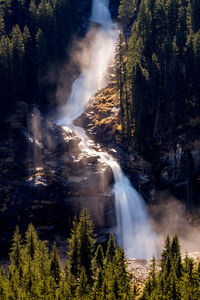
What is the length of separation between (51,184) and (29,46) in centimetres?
3734

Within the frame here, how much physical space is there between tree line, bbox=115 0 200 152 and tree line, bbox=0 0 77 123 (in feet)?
59.3

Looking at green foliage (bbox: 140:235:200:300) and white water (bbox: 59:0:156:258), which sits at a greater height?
white water (bbox: 59:0:156:258)

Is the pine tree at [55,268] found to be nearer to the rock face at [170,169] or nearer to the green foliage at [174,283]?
the green foliage at [174,283]

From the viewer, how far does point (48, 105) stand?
3007 inches

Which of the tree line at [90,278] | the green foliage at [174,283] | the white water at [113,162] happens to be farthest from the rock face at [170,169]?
the green foliage at [174,283]

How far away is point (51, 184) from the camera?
54.9 meters

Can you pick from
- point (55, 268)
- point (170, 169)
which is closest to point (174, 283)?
point (55, 268)

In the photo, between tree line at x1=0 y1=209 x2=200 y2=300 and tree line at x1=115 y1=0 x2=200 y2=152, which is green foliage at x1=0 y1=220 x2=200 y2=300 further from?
tree line at x1=115 y1=0 x2=200 y2=152

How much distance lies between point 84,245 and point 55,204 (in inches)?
522

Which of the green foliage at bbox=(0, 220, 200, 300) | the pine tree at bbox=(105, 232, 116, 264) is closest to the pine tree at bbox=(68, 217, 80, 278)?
the green foliage at bbox=(0, 220, 200, 300)

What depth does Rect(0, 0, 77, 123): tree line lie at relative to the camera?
70438 mm

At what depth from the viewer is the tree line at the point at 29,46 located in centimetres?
7044

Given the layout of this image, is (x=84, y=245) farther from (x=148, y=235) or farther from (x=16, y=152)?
(x=16, y=152)

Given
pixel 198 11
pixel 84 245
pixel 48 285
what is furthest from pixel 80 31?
pixel 48 285
